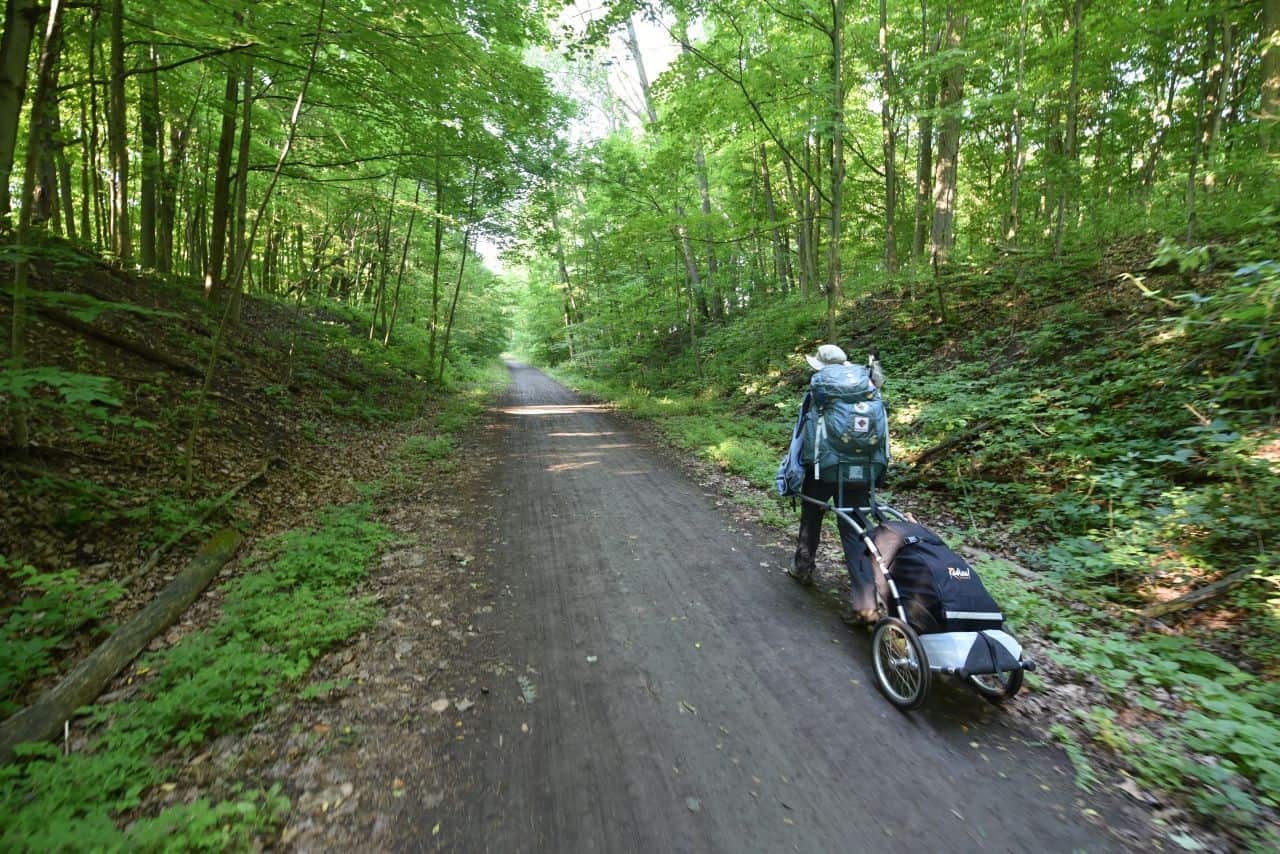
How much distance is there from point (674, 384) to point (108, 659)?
16.9m

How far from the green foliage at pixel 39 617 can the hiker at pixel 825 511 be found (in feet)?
16.7

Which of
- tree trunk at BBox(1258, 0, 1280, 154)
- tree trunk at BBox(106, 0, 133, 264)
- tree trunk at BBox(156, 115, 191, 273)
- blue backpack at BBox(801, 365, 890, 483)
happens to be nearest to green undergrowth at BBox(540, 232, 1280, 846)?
blue backpack at BBox(801, 365, 890, 483)

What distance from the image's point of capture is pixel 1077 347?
7656 millimetres

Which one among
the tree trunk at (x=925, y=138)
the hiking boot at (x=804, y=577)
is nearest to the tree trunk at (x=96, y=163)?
the hiking boot at (x=804, y=577)

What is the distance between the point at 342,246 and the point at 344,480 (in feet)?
63.2

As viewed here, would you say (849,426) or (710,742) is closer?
(710,742)

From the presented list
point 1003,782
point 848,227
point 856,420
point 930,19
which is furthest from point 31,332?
point 848,227

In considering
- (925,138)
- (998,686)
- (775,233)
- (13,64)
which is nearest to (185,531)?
(13,64)

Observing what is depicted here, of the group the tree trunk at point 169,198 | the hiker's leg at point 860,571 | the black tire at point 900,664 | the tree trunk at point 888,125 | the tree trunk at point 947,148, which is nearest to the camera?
the black tire at point 900,664

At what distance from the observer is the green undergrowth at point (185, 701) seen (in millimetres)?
2207

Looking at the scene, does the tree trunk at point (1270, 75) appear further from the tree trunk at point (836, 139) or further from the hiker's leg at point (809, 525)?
the hiker's leg at point (809, 525)

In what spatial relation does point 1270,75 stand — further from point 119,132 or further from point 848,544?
point 119,132

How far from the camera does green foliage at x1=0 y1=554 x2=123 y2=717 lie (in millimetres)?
3111

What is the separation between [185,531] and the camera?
5.09 meters
